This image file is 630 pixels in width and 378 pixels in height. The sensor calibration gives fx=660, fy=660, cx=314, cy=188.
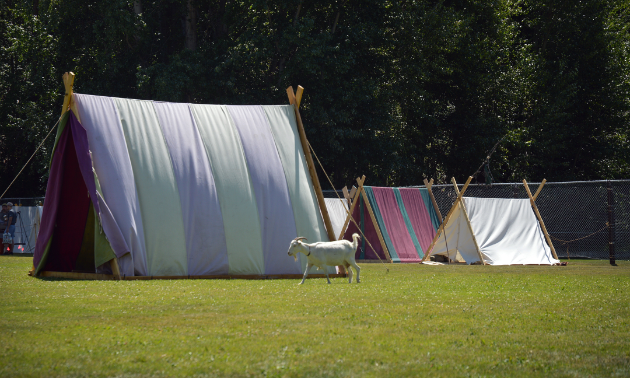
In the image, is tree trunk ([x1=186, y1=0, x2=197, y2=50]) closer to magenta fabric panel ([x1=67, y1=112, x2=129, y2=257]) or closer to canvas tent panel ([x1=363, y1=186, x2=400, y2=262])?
canvas tent panel ([x1=363, y1=186, x2=400, y2=262])

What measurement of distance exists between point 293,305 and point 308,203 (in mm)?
5994

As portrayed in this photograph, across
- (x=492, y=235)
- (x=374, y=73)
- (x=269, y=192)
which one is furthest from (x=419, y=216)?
(x=374, y=73)

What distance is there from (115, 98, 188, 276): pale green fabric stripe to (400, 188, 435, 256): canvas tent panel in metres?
10.8

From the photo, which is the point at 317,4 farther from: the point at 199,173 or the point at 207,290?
the point at 207,290

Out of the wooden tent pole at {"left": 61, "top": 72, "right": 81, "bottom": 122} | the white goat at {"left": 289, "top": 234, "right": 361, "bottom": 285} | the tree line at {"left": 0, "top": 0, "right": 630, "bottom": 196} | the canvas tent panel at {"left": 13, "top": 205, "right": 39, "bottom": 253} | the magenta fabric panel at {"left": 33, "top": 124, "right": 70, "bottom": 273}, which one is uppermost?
the tree line at {"left": 0, "top": 0, "right": 630, "bottom": 196}

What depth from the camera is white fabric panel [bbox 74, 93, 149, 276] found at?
12234 mm

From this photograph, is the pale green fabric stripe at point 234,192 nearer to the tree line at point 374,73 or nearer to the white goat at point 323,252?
the white goat at point 323,252

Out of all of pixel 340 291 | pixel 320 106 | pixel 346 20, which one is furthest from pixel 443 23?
pixel 340 291

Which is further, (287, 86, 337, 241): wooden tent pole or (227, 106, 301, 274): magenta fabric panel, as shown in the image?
(287, 86, 337, 241): wooden tent pole

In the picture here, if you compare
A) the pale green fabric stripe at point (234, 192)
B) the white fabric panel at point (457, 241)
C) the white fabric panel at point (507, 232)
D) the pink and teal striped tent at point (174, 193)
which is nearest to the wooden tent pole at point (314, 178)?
the pink and teal striped tent at point (174, 193)

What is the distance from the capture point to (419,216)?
22531 millimetres

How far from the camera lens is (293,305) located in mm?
8242

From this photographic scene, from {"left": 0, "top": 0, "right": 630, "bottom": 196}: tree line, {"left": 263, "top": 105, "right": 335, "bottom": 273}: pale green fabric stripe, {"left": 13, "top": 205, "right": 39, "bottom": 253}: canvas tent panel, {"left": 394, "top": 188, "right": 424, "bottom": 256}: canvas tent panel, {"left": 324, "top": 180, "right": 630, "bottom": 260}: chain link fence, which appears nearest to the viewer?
{"left": 263, "top": 105, "right": 335, "bottom": 273}: pale green fabric stripe

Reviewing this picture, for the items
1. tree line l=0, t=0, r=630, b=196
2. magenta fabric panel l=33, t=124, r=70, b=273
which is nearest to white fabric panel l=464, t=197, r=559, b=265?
tree line l=0, t=0, r=630, b=196
